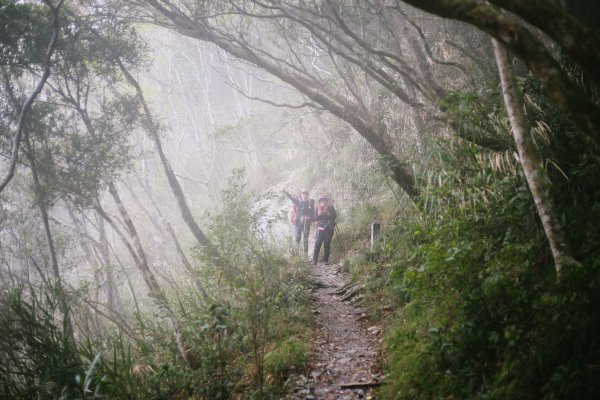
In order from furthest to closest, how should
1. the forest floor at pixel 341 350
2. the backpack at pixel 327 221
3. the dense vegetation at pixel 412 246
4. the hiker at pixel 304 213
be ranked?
1. the hiker at pixel 304 213
2. the backpack at pixel 327 221
3. the forest floor at pixel 341 350
4. the dense vegetation at pixel 412 246

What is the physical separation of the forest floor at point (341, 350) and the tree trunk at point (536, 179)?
2.32m

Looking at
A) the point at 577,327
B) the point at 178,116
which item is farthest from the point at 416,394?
the point at 178,116

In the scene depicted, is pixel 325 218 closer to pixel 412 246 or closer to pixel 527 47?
pixel 412 246

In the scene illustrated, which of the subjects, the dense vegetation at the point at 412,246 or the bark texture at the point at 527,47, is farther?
the dense vegetation at the point at 412,246

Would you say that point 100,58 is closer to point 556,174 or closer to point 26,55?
point 26,55

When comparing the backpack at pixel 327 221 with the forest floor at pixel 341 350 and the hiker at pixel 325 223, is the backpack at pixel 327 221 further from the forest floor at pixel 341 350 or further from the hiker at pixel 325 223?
the forest floor at pixel 341 350

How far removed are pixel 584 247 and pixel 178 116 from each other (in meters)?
38.5

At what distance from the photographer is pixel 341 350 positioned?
5.47 m

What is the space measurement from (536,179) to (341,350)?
3.34m

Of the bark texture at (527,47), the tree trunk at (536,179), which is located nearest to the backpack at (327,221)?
the tree trunk at (536,179)

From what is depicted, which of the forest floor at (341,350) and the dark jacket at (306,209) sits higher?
the dark jacket at (306,209)

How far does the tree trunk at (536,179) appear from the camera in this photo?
3.52 metres

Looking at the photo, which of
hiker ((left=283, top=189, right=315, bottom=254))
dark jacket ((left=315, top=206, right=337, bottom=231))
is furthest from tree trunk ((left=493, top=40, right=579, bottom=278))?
hiker ((left=283, top=189, right=315, bottom=254))

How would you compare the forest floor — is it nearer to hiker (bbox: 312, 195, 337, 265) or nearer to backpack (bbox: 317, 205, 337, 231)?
hiker (bbox: 312, 195, 337, 265)
